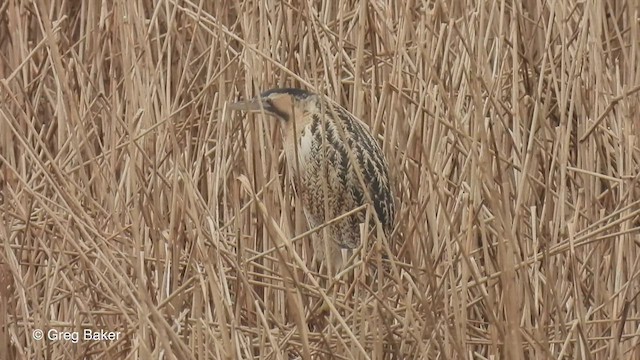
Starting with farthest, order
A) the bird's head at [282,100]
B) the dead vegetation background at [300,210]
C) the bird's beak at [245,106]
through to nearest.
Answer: the bird's head at [282,100] < the bird's beak at [245,106] < the dead vegetation background at [300,210]

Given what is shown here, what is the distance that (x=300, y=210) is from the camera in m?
3.31

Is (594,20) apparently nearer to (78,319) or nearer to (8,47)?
(78,319)

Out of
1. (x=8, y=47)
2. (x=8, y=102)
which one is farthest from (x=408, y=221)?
(x=8, y=47)

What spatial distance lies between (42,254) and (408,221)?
89 centimetres

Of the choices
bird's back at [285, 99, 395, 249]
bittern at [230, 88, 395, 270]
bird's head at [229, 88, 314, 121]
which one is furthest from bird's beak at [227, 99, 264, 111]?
bird's back at [285, 99, 395, 249]

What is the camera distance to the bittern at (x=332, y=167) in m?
3.19

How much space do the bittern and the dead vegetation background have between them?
5 cm

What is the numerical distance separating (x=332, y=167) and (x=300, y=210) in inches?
5.8

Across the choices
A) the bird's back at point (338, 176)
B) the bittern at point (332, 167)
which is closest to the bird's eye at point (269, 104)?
the bittern at point (332, 167)

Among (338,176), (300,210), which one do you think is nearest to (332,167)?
(338,176)

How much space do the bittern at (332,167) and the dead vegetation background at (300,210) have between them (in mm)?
53

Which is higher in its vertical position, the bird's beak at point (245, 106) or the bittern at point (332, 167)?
the bird's beak at point (245, 106)

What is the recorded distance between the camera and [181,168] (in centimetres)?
241

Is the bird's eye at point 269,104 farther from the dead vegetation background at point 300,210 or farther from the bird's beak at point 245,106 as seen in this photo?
the bird's beak at point 245,106
